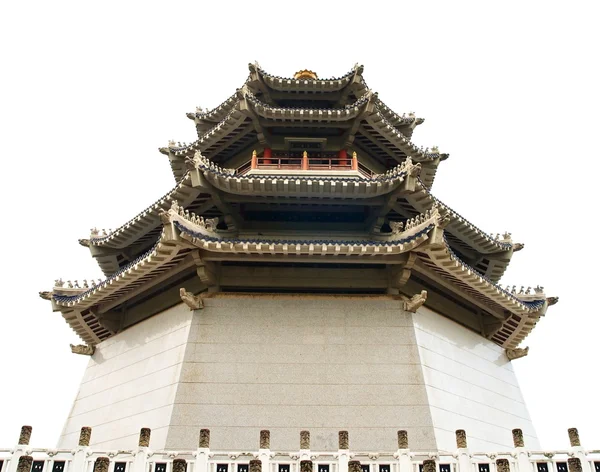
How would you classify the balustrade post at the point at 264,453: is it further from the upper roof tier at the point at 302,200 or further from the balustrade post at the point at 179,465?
the upper roof tier at the point at 302,200

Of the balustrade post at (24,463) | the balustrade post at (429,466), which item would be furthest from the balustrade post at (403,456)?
the balustrade post at (24,463)

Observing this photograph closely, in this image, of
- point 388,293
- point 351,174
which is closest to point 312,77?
point 351,174

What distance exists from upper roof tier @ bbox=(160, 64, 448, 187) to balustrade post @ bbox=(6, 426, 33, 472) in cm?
1359

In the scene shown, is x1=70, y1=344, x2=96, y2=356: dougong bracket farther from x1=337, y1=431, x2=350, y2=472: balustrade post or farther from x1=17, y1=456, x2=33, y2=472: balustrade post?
x1=337, y1=431, x2=350, y2=472: balustrade post

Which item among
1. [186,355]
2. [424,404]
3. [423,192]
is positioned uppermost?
[423,192]

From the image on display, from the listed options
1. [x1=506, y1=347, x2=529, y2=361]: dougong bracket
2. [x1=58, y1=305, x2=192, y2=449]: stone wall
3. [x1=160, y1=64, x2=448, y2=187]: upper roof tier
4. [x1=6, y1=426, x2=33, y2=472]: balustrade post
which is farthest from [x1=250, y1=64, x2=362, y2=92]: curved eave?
[x1=6, y1=426, x2=33, y2=472]: balustrade post

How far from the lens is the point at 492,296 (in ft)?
57.2

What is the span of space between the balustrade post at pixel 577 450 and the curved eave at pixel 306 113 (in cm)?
1357

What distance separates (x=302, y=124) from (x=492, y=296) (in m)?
9.59

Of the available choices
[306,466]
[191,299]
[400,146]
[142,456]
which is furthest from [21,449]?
[400,146]

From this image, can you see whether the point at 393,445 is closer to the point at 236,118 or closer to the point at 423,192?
the point at 423,192

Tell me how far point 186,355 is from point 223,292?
90.4 inches

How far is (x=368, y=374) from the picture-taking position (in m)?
14.7

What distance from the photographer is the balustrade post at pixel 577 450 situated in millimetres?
10203
